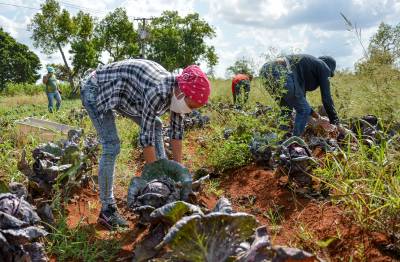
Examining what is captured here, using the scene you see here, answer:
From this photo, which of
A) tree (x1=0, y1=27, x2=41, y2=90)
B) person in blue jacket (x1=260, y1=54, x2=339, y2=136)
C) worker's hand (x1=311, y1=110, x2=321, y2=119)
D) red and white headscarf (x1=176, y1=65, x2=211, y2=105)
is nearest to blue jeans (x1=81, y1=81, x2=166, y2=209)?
red and white headscarf (x1=176, y1=65, x2=211, y2=105)

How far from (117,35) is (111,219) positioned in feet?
119

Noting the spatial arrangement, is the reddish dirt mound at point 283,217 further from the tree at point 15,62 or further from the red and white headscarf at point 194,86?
the tree at point 15,62

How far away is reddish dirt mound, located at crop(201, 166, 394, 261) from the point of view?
2.24 m

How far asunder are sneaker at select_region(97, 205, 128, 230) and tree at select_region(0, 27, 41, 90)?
153 ft

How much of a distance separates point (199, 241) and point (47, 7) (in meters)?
33.2

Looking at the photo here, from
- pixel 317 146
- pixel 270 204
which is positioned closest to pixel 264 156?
pixel 317 146

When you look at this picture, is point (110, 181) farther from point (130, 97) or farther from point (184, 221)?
point (184, 221)

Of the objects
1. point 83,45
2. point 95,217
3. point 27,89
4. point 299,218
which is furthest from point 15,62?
point 299,218

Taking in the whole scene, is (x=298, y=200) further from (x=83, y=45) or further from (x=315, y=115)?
(x=83, y=45)

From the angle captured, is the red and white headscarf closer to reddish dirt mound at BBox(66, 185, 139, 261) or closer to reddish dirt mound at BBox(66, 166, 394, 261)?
reddish dirt mound at BBox(66, 166, 394, 261)

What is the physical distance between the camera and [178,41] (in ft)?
128

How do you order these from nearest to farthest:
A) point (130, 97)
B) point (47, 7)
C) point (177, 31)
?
point (130, 97) < point (47, 7) < point (177, 31)

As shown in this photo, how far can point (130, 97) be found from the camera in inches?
116

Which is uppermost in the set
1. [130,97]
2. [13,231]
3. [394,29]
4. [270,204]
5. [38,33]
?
[38,33]
